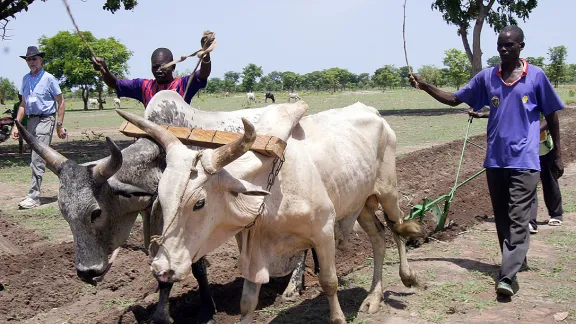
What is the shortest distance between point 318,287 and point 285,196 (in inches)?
83.1

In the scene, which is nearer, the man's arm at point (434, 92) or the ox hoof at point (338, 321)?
the ox hoof at point (338, 321)

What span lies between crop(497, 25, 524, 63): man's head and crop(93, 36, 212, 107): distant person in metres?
2.43

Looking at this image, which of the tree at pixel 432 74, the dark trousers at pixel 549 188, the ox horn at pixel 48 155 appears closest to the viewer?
the ox horn at pixel 48 155

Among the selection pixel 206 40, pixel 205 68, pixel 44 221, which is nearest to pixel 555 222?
pixel 205 68

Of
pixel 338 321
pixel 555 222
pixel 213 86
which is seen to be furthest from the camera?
pixel 213 86

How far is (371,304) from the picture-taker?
515 cm

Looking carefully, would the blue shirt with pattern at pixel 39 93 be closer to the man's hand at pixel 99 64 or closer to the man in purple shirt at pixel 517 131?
the man's hand at pixel 99 64

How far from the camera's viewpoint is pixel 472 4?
28547 mm

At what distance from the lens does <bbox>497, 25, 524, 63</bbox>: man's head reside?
539cm

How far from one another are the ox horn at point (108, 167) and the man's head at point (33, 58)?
208 inches

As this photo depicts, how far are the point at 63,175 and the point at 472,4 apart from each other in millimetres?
27048

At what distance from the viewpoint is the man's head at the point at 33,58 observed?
29.1 feet

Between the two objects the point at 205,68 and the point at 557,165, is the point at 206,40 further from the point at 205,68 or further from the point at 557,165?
the point at 557,165

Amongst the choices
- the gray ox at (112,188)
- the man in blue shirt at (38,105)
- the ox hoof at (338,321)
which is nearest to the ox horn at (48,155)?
the gray ox at (112,188)
